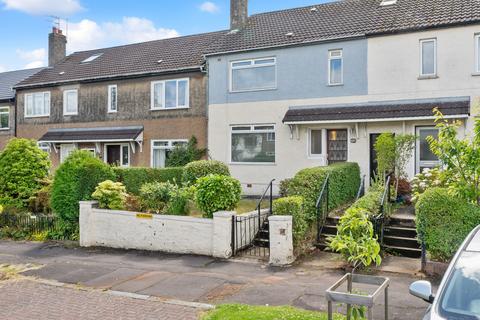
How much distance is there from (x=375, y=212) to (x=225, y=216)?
3.57 metres

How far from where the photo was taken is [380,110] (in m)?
15.0

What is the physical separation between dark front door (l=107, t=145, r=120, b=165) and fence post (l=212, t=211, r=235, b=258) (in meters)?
13.4

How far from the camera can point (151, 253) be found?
37.2 ft

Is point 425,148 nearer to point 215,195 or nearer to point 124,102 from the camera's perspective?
point 215,195

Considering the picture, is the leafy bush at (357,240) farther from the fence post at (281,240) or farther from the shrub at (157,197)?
the shrub at (157,197)

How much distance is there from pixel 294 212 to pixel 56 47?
949 inches

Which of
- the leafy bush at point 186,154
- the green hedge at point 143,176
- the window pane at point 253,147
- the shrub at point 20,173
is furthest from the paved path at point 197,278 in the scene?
the leafy bush at point 186,154

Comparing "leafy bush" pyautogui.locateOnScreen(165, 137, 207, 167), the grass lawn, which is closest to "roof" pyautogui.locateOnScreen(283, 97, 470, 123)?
"leafy bush" pyautogui.locateOnScreen(165, 137, 207, 167)

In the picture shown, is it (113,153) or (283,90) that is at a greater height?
(283,90)

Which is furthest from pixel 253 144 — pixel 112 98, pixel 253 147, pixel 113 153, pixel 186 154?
pixel 112 98

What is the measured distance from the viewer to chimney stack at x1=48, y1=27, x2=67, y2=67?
28291 mm

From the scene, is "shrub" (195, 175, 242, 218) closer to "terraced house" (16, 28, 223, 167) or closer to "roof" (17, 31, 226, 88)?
"terraced house" (16, 28, 223, 167)

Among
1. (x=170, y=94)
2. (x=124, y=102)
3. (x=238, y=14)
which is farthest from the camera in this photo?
(x=124, y=102)

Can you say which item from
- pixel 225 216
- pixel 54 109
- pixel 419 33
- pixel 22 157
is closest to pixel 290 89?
pixel 419 33
